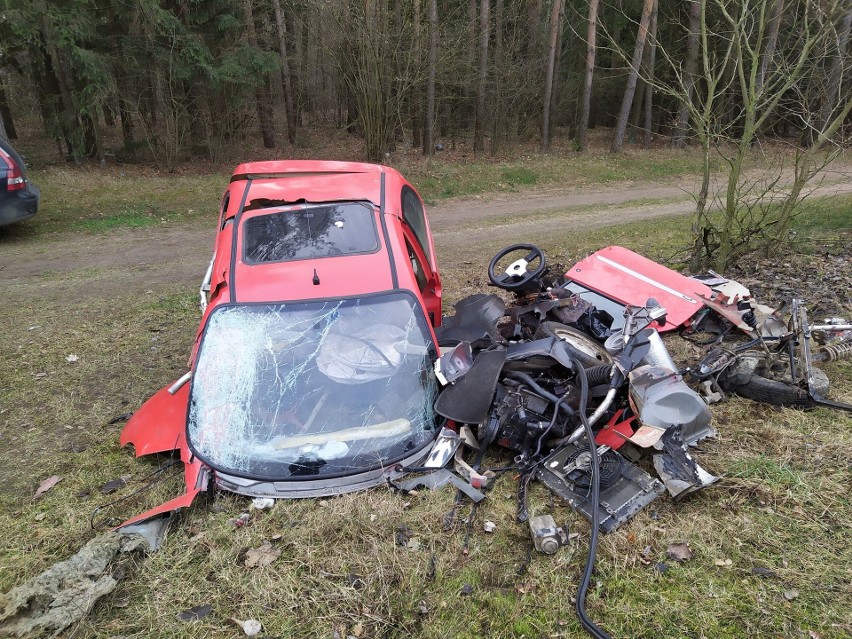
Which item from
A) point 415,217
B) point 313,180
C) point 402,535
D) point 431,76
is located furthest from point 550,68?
point 402,535

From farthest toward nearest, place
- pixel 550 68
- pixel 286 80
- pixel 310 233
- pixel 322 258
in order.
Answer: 1. pixel 550 68
2. pixel 286 80
3. pixel 310 233
4. pixel 322 258

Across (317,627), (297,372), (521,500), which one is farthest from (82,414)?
(521,500)

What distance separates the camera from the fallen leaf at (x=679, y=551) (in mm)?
2688

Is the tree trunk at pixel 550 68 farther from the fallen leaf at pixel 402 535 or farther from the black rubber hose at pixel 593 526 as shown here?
the fallen leaf at pixel 402 535

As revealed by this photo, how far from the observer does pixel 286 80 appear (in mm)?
18703

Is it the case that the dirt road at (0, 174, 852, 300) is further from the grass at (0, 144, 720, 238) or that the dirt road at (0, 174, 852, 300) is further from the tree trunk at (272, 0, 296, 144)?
the tree trunk at (272, 0, 296, 144)

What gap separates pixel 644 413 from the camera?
3.29 metres

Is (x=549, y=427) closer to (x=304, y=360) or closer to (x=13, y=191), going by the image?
(x=304, y=360)

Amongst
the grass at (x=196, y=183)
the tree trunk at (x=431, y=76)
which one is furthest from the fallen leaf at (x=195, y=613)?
the tree trunk at (x=431, y=76)

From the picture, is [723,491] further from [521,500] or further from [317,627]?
[317,627]

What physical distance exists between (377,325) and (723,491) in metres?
2.26

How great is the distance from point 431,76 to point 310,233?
13.2 metres

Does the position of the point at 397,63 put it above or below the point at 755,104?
above

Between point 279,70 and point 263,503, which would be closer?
point 263,503
